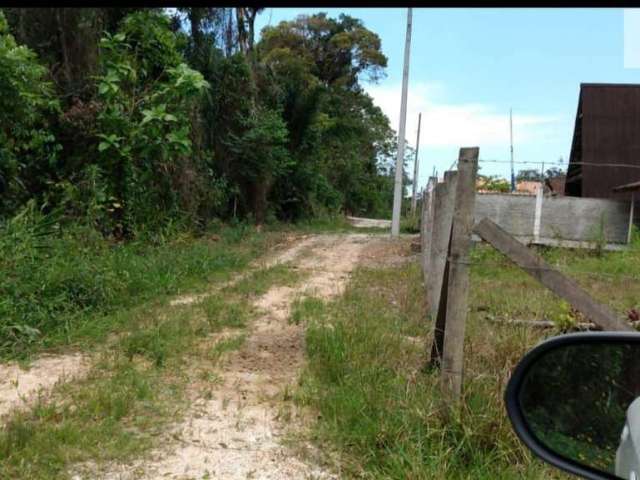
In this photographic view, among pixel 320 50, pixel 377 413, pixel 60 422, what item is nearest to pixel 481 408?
pixel 377 413

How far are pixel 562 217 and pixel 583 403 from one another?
11628 mm

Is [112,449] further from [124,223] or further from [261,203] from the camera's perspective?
[261,203]

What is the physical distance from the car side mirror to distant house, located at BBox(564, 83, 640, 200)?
56.2ft

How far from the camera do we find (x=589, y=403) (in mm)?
1487

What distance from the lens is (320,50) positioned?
34438 millimetres

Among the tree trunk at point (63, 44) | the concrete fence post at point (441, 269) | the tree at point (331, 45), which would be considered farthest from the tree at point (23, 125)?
the tree at point (331, 45)

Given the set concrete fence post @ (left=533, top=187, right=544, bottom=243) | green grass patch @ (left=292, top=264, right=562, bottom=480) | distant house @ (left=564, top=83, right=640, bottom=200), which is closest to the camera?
green grass patch @ (left=292, top=264, right=562, bottom=480)

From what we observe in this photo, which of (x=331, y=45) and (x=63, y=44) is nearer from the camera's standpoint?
(x=63, y=44)

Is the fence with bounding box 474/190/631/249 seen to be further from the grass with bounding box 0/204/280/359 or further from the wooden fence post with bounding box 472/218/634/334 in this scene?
the wooden fence post with bounding box 472/218/634/334

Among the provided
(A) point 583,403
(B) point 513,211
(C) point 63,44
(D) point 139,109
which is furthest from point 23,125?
(B) point 513,211

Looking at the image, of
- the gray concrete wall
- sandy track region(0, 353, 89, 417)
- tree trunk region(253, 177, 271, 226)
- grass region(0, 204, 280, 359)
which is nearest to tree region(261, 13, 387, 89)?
tree trunk region(253, 177, 271, 226)

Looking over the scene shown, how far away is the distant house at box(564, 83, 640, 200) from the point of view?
17.2 meters

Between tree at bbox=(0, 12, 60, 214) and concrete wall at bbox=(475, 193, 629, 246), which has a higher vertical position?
tree at bbox=(0, 12, 60, 214)

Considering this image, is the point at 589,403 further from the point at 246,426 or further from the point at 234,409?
the point at 234,409
